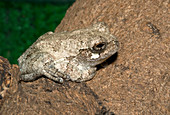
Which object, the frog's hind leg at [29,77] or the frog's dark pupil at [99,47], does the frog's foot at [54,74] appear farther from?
the frog's dark pupil at [99,47]

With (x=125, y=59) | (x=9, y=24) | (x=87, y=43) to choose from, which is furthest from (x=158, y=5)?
(x=9, y=24)

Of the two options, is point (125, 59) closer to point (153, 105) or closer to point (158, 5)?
point (153, 105)

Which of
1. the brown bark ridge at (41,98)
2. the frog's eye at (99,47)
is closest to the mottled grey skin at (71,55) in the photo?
the frog's eye at (99,47)

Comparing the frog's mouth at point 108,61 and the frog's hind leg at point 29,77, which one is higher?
the frog's hind leg at point 29,77

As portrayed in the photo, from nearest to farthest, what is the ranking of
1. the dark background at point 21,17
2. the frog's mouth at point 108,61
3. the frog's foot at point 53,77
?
the frog's foot at point 53,77
the frog's mouth at point 108,61
the dark background at point 21,17

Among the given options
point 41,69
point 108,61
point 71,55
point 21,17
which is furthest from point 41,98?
point 21,17

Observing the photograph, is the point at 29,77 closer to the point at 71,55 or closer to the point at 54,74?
the point at 54,74
